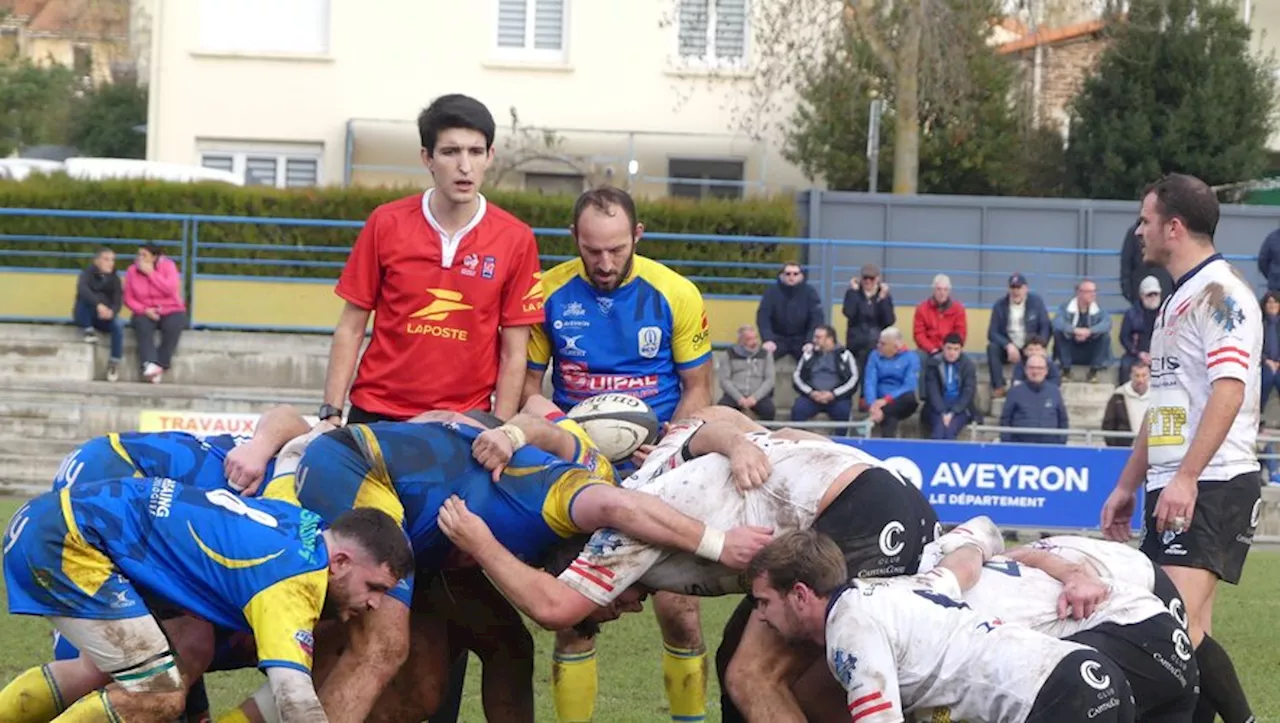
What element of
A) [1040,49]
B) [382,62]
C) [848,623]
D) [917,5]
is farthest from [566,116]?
[848,623]

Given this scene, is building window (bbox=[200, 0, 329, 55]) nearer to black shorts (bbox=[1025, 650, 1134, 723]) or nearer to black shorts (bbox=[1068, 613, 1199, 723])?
black shorts (bbox=[1068, 613, 1199, 723])

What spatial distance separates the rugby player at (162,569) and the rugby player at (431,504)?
0.63 ft

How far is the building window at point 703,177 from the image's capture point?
2688 centimetres

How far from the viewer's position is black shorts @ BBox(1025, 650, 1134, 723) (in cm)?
506

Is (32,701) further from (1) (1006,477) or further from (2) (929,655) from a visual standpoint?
(1) (1006,477)

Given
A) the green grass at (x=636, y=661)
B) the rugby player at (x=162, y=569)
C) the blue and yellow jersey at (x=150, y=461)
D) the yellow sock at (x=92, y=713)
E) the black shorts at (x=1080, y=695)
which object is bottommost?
the green grass at (x=636, y=661)

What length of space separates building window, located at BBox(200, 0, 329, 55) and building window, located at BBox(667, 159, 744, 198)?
5.72m

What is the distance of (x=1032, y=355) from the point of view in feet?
53.7

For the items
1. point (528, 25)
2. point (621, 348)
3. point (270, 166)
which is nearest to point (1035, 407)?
point (621, 348)

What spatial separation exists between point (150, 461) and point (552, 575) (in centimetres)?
155

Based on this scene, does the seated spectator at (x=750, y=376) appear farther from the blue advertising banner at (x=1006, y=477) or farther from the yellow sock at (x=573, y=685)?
the yellow sock at (x=573, y=685)

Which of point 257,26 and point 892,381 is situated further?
point 257,26

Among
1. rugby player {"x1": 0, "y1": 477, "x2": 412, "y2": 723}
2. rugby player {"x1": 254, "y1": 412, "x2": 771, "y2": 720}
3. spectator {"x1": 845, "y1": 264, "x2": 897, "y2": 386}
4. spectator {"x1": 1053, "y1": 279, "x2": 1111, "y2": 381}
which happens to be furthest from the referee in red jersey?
spectator {"x1": 1053, "y1": 279, "x2": 1111, "y2": 381}

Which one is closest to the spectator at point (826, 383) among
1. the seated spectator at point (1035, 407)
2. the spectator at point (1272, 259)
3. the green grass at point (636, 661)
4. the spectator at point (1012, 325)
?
the seated spectator at point (1035, 407)
